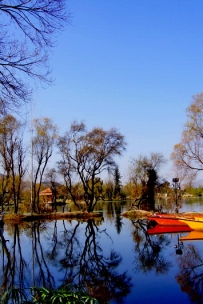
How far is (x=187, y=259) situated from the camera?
10766 mm

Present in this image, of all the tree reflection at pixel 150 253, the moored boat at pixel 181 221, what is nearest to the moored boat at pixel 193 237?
the moored boat at pixel 181 221

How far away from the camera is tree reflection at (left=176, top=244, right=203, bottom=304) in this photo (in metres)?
7.45

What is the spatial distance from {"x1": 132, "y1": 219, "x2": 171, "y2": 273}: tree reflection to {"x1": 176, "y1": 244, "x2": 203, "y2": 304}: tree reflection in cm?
57

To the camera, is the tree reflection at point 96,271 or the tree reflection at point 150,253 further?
Result: the tree reflection at point 150,253

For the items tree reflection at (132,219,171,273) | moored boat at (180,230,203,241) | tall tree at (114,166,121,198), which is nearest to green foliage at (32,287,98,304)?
tree reflection at (132,219,171,273)

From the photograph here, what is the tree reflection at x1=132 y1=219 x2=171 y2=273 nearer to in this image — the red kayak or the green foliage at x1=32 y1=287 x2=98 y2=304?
the red kayak

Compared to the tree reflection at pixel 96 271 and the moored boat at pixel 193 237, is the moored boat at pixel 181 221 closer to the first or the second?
the moored boat at pixel 193 237

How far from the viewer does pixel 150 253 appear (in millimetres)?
12266

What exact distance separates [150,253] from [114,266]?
8.20 ft

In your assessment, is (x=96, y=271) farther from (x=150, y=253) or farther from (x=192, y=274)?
(x=150, y=253)

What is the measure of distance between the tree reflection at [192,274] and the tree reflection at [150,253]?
1.87 ft

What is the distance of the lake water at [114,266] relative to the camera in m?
7.66

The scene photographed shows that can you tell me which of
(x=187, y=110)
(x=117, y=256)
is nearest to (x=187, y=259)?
(x=117, y=256)

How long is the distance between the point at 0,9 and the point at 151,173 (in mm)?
29329
